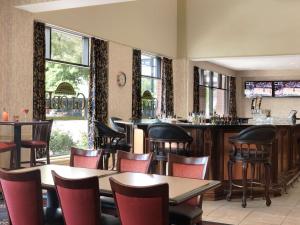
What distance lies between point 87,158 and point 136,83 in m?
6.26

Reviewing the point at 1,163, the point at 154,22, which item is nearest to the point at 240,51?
the point at 154,22

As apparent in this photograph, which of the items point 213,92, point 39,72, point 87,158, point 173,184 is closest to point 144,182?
point 173,184

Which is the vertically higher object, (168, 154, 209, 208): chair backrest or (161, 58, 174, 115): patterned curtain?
(161, 58, 174, 115): patterned curtain

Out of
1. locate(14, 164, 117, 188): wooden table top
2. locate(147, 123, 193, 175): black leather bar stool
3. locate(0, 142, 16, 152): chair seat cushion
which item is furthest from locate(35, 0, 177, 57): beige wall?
locate(14, 164, 117, 188): wooden table top

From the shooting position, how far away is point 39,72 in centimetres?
716

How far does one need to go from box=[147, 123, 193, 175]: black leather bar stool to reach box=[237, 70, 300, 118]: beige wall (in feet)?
39.5

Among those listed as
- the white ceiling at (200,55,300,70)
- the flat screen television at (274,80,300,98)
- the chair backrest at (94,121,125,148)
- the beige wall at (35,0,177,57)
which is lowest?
the chair backrest at (94,121,125,148)

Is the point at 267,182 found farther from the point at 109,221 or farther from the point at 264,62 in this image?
the point at 264,62

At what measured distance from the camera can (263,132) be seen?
5.27 metres

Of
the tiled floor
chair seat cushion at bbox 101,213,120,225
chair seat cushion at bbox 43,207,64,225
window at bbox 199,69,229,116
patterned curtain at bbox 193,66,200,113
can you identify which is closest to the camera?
chair seat cushion at bbox 101,213,120,225

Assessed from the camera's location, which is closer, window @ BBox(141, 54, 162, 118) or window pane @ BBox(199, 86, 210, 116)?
window @ BBox(141, 54, 162, 118)

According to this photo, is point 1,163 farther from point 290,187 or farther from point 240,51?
point 240,51

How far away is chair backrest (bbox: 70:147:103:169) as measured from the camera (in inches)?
154

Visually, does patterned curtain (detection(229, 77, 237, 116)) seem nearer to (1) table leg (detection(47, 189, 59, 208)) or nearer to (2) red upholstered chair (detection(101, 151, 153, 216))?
(2) red upholstered chair (detection(101, 151, 153, 216))
